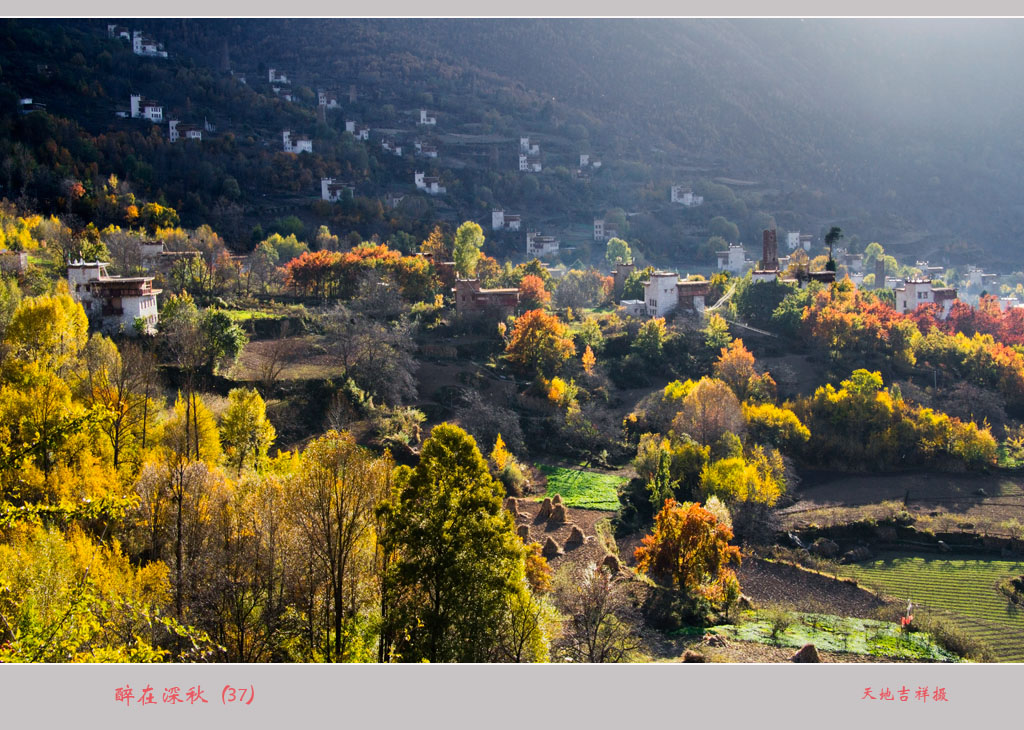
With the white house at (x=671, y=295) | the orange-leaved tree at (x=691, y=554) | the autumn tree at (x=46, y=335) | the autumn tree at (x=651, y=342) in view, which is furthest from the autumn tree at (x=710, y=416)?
the autumn tree at (x=46, y=335)

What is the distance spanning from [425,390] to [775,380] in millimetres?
13961

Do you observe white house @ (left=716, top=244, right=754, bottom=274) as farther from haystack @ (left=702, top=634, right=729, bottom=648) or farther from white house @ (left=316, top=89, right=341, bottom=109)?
haystack @ (left=702, top=634, right=729, bottom=648)

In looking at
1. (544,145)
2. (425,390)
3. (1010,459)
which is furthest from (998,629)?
(544,145)

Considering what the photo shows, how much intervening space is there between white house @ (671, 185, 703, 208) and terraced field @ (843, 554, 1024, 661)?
67.3 m

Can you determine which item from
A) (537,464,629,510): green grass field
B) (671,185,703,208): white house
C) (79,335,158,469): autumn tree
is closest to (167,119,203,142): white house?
(671,185,703,208): white house

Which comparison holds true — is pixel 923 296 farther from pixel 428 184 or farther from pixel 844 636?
pixel 428 184

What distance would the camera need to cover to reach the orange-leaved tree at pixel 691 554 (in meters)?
18.6

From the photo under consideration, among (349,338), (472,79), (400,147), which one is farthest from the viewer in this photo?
(472,79)

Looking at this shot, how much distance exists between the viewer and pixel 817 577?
21.0 metres

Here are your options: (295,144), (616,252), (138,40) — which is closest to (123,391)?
(616,252)

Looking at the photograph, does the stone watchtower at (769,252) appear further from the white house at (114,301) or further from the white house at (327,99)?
the white house at (327,99)

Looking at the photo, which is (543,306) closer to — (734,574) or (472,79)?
(734,574)

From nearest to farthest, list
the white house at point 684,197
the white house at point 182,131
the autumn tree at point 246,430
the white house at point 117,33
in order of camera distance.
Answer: the autumn tree at point 246,430, the white house at point 182,131, the white house at point 117,33, the white house at point 684,197

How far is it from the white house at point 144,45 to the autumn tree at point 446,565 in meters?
81.4
